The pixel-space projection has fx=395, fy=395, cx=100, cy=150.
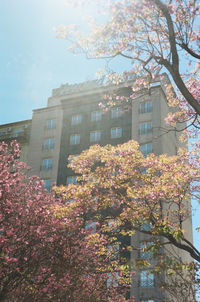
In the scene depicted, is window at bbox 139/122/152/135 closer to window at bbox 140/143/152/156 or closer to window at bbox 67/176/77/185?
window at bbox 140/143/152/156

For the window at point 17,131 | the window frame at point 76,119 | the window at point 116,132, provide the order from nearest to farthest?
the window at point 116,132
the window frame at point 76,119
the window at point 17,131

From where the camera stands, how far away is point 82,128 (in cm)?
4756

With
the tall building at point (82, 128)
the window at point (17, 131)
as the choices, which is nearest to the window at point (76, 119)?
the tall building at point (82, 128)

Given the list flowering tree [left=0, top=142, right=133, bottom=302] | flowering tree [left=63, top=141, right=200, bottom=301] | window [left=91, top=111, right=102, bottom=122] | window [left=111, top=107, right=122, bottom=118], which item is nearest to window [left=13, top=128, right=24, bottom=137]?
window [left=91, top=111, right=102, bottom=122]

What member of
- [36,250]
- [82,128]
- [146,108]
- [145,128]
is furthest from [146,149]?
[36,250]

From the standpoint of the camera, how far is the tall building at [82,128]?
43.0 m

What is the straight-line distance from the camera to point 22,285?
14.2 m

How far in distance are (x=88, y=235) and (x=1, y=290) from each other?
553cm

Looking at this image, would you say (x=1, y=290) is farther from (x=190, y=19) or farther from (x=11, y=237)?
(x=190, y=19)

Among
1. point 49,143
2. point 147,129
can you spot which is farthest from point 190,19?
point 49,143

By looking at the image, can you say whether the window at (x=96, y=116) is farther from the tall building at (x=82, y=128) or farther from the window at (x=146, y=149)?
the window at (x=146, y=149)

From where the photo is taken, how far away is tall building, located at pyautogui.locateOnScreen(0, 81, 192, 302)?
141 ft

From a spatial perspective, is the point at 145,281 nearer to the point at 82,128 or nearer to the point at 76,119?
the point at 82,128

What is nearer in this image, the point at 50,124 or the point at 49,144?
the point at 49,144
